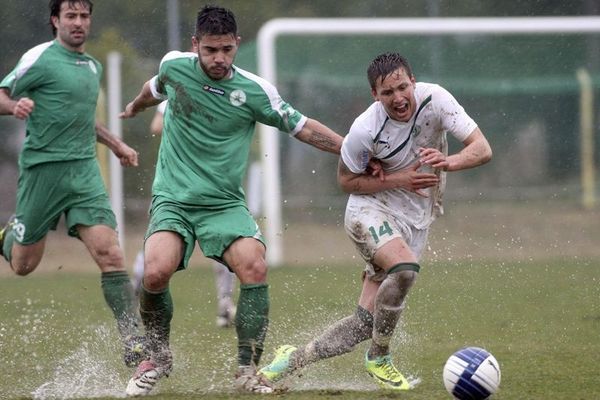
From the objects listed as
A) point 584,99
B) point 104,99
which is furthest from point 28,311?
point 584,99

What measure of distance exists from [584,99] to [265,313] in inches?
389

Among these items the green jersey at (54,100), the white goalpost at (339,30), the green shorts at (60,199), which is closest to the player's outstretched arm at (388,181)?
the green shorts at (60,199)

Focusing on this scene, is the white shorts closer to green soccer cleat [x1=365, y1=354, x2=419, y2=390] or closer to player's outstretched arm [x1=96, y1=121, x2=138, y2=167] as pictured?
green soccer cleat [x1=365, y1=354, x2=419, y2=390]

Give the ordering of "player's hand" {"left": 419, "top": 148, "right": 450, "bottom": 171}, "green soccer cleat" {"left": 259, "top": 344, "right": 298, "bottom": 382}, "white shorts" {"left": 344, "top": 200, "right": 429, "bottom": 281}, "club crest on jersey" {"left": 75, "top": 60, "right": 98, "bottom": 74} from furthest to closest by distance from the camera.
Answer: "club crest on jersey" {"left": 75, "top": 60, "right": 98, "bottom": 74}
"green soccer cleat" {"left": 259, "top": 344, "right": 298, "bottom": 382}
"white shorts" {"left": 344, "top": 200, "right": 429, "bottom": 281}
"player's hand" {"left": 419, "top": 148, "right": 450, "bottom": 171}

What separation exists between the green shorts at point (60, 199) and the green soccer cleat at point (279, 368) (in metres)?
1.47

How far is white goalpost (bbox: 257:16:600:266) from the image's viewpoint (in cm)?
1398

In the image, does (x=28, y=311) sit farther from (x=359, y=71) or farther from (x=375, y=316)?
(x=359, y=71)

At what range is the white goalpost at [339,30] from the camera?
14.0 meters

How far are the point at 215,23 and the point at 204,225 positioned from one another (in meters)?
1.04

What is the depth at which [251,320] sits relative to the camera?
639 centimetres

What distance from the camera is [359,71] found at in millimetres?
14773

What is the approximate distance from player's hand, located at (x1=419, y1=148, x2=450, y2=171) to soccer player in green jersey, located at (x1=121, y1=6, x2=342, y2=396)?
0.59 m

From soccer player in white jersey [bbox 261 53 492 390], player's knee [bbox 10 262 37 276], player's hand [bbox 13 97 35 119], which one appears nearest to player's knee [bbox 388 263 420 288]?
soccer player in white jersey [bbox 261 53 492 390]

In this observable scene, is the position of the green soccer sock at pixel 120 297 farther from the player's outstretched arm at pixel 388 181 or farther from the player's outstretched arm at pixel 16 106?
the player's outstretched arm at pixel 388 181
